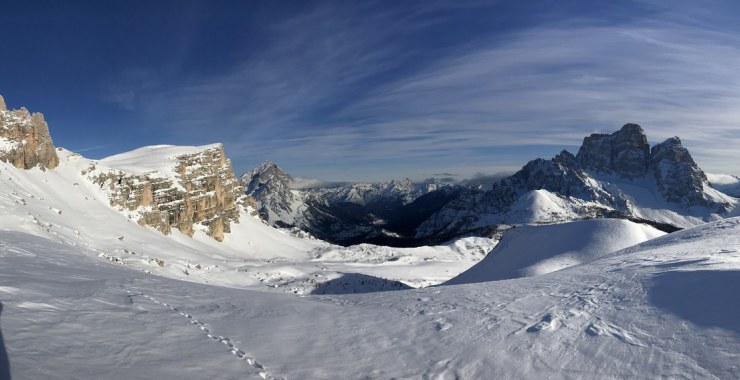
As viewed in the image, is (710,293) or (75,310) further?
(75,310)

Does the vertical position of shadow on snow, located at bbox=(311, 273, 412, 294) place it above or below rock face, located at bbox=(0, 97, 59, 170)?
below

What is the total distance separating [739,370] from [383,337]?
561cm

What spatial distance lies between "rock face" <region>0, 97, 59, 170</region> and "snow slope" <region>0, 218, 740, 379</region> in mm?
43058

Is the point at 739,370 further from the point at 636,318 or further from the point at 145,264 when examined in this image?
the point at 145,264

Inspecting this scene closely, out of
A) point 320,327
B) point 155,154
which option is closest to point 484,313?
point 320,327

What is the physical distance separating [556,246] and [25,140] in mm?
55840

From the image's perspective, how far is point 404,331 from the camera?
28.7 ft

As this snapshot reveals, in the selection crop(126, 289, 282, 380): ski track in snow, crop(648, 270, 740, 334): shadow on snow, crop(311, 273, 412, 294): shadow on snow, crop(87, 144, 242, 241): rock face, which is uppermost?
crop(87, 144, 242, 241): rock face

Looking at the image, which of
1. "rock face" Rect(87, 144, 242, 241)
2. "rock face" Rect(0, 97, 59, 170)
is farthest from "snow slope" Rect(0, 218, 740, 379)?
"rock face" Rect(87, 144, 242, 241)

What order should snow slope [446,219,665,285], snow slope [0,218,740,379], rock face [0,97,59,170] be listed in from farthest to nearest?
rock face [0,97,59,170]
snow slope [446,219,665,285]
snow slope [0,218,740,379]

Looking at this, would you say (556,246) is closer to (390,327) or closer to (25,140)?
(390,327)

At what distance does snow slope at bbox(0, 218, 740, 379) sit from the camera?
624cm

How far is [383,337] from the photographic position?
8.47 metres

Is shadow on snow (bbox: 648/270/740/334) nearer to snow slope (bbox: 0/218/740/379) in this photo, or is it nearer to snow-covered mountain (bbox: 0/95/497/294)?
snow slope (bbox: 0/218/740/379)
